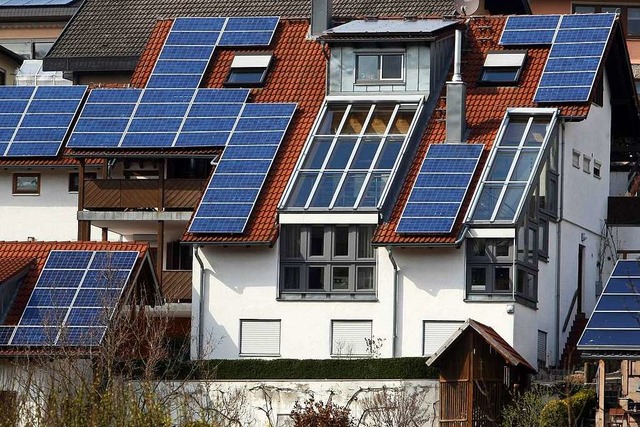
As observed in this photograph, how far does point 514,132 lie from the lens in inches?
2491

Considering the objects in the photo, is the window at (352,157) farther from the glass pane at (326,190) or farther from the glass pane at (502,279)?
the glass pane at (502,279)

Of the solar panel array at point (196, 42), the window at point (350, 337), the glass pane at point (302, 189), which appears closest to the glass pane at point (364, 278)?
the window at point (350, 337)

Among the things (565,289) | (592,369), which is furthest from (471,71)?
(592,369)

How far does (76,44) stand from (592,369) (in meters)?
29.2

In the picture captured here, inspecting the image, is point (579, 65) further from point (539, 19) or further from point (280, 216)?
point (280, 216)

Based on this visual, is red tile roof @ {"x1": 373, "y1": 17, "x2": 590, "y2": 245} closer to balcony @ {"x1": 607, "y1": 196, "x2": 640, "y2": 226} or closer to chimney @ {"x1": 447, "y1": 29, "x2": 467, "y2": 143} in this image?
chimney @ {"x1": 447, "y1": 29, "x2": 467, "y2": 143}

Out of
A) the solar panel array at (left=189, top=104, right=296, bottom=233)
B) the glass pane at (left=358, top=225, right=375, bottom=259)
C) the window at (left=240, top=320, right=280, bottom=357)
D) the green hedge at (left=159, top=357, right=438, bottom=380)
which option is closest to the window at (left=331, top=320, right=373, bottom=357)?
the window at (left=240, top=320, right=280, bottom=357)

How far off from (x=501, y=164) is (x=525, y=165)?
2.26 feet

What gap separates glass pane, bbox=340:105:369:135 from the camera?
64.5 metres

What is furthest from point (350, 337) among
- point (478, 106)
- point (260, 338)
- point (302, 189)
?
point (478, 106)

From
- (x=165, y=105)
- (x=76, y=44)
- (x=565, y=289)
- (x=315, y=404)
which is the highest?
(x=76, y=44)

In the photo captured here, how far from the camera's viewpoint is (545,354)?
63094mm

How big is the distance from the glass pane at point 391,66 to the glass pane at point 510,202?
6729 mm

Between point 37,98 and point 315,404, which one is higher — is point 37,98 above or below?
above
